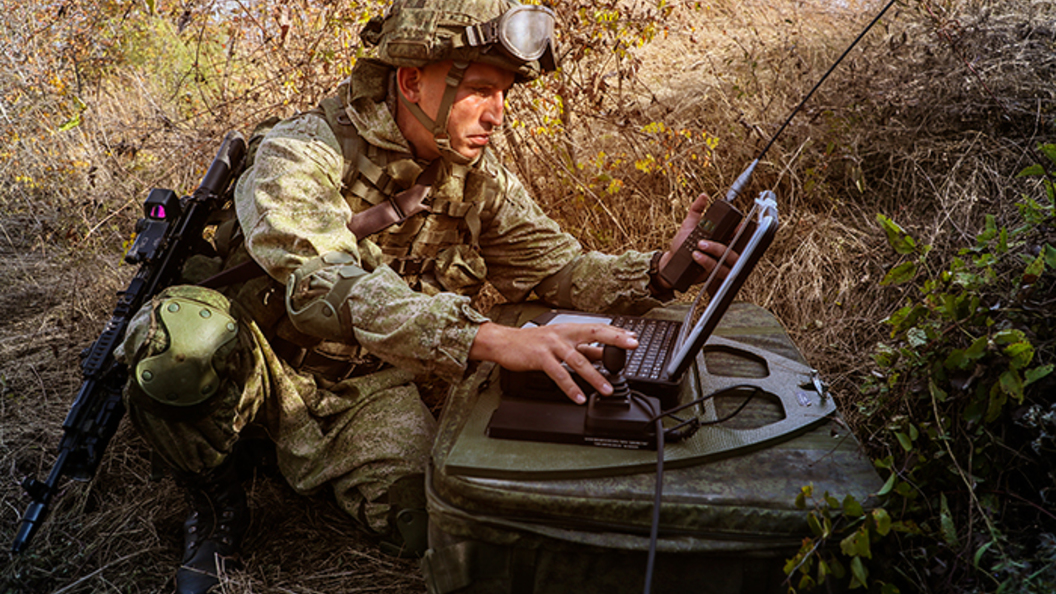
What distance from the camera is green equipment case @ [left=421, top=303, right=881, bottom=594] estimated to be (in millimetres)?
1514

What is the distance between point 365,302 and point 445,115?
792 mm

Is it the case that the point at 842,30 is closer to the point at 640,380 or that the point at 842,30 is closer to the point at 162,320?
the point at 640,380

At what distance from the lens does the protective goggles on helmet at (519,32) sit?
86.7 inches

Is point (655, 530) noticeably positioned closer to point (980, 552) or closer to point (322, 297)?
point (980, 552)

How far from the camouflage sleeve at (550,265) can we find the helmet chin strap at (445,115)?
0.41m

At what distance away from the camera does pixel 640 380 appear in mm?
1785

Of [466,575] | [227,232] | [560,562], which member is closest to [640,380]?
[560,562]

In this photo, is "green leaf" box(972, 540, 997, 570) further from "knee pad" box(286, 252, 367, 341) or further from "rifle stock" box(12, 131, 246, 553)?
"rifle stock" box(12, 131, 246, 553)

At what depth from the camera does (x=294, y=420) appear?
2309 millimetres

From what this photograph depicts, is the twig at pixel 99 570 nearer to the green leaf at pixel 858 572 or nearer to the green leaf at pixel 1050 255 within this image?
the green leaf at pixel 858 572

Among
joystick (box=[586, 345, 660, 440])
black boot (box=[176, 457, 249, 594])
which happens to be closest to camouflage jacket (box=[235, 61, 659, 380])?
joystick (box=[586, 345, 660, 440])

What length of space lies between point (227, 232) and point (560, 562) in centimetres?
167

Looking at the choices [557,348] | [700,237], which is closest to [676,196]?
[700,237]

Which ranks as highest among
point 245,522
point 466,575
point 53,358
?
point 466,575
